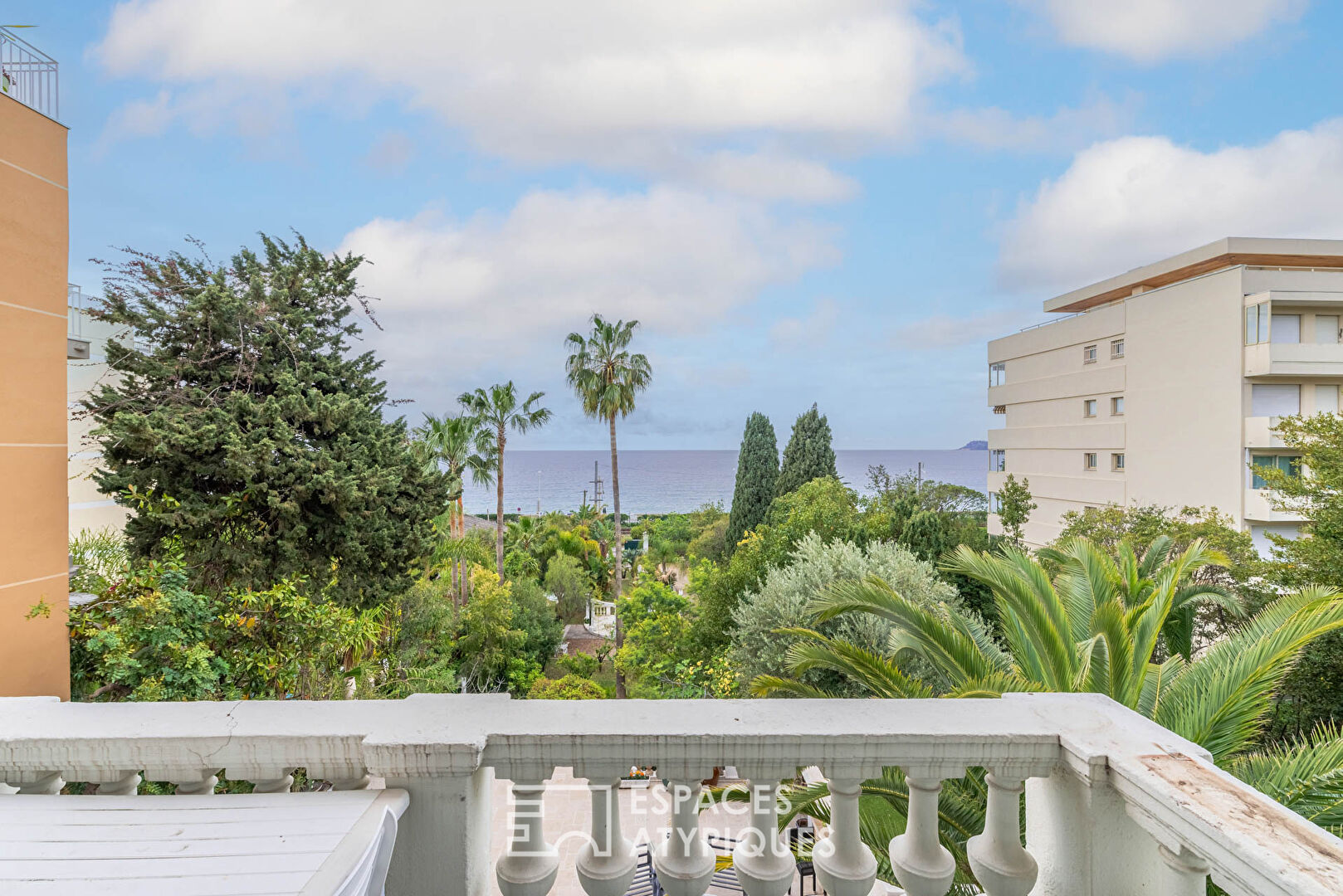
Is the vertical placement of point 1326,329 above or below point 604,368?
above

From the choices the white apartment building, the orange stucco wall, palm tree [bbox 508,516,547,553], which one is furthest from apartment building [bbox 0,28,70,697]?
palm tree [bbox 508,516,547,553]

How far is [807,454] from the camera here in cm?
2800

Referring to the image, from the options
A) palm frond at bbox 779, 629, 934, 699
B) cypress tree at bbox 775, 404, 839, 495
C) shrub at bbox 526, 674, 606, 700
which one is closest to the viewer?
palm frond at bbox 779, 629, 934, 699

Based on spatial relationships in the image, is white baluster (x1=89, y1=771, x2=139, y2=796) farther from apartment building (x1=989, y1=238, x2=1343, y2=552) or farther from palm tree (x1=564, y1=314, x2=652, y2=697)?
apartment building (x1=989, y1=238, x2=1343, y2=552)

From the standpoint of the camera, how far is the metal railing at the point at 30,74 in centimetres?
596

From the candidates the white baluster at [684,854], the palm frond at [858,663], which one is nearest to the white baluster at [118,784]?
the white baluster at [684,854]

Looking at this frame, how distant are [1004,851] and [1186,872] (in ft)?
1.15

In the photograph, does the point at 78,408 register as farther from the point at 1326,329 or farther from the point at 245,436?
the point at 1326,329

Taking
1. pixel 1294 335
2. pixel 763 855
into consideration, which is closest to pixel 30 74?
pixel 763 855

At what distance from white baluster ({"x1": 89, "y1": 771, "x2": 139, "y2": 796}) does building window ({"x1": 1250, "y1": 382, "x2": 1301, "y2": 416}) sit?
25.8 metres

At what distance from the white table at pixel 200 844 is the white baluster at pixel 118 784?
0.28 feet

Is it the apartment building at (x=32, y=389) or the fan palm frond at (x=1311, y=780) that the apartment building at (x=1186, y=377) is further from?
the apartment building at (x=32, y=389)

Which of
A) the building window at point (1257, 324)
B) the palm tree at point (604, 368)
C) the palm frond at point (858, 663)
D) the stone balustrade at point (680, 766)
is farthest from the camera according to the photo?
Result: the palm tree at point (604, 368)

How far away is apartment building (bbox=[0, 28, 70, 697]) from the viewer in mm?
5320
